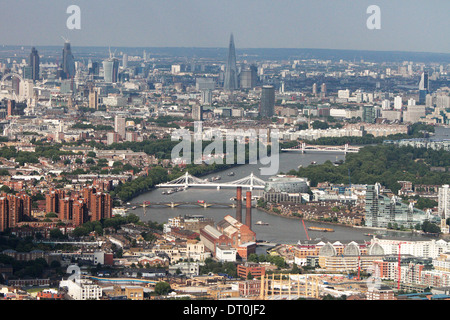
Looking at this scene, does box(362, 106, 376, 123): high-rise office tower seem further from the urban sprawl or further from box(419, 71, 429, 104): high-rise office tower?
box(419, 71, 429, 104): high-rise office tower

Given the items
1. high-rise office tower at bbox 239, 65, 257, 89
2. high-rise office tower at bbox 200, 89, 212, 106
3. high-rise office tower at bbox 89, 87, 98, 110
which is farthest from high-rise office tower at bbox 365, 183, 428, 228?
high-rise office tower at bbox 239, 65, 257, 89

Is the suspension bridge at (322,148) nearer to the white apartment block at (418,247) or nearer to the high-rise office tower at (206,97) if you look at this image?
the high-rise office tower at (206,97)

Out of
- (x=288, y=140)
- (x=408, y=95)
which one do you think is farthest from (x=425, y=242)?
(x=408, y=95)

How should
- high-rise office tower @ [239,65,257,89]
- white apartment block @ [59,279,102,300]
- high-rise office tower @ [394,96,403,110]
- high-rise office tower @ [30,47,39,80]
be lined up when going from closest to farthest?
white apartment block @ [59,279,102,300] < high-rise office tower @ [30,47,39,80] < high-rise office tower @ [394,96,403,110] < high-rise office tower @ [239,65,257,89]

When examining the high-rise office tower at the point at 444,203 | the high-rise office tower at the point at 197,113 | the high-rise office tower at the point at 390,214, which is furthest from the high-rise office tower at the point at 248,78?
the high-rise office tower at the point at 390,214

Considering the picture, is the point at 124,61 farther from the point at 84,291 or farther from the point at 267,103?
the point at 84,291

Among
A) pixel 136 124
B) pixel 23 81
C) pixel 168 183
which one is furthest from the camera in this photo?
pixel 23 81

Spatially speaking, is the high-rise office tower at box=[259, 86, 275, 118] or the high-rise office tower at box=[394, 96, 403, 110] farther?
the high-rise office tower at box=[394, 96, 403, 110]

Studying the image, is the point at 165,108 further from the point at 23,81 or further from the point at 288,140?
the point at 288,140
